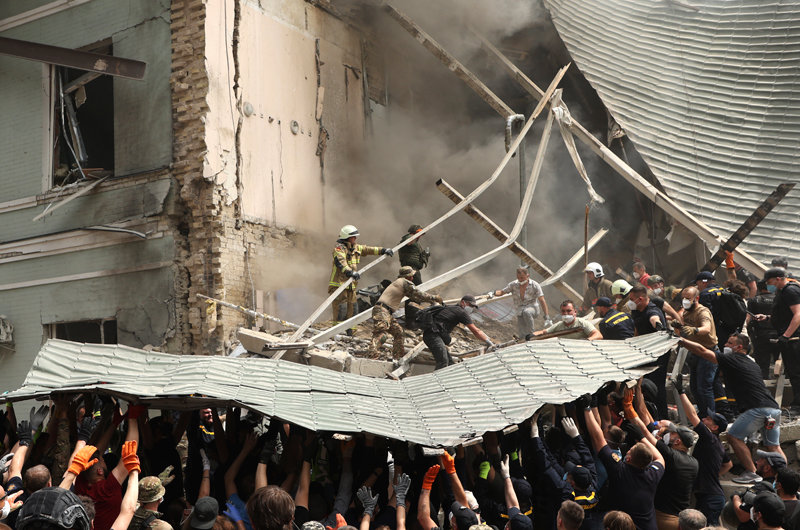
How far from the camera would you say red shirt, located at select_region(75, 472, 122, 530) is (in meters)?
4.96

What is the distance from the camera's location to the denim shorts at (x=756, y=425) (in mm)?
7082

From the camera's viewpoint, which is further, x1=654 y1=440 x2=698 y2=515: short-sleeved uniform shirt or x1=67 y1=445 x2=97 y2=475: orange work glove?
x1=654 y1=440 x2=698 y2=515: short-sleeved uniform shirt

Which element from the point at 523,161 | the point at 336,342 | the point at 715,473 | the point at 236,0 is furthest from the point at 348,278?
the point at 715,473

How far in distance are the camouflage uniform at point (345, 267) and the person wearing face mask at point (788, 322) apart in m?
6.11

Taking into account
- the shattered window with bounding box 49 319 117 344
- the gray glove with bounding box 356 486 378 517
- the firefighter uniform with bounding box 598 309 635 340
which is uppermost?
the shattered window with bounding box 49 319 117 344

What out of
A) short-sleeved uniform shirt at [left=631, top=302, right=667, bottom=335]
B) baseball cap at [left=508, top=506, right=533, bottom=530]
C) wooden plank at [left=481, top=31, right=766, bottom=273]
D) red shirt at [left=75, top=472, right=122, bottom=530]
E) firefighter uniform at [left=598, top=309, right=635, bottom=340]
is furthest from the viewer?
wooden plank at [left=481, top=31, right=766, bottom=273]

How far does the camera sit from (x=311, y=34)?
50.5 ft

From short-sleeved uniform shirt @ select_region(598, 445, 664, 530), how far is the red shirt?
11.0 ft

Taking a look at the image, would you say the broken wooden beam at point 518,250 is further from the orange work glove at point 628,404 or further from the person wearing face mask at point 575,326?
the orange work glove at point 628,404

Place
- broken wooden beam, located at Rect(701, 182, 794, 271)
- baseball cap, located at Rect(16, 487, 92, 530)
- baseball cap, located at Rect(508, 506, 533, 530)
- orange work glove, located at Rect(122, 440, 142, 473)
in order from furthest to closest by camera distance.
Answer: broken wooden beam, located at Rect(701, 182, 794, 271) → baseball cap, located at Rect(508, 506, 533, 530) → orange work glove, located at Rect(122, 440, 142, 473) → baseball cap, located at Rect(16, 487, 92, 530)

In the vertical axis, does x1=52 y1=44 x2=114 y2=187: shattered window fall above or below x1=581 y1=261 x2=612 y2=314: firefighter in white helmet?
above

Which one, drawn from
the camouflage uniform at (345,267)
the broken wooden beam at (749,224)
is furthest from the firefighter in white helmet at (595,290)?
the camouflage uniform at (345,267)

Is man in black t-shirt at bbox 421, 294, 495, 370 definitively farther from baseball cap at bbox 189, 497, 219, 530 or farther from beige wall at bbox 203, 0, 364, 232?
baseball cap at bbox 189, 497, 219, 530

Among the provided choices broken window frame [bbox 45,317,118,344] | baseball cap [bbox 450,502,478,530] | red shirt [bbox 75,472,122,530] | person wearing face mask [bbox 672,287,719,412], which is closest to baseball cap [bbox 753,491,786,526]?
baseball cap [bbox 450,502,478,530]
